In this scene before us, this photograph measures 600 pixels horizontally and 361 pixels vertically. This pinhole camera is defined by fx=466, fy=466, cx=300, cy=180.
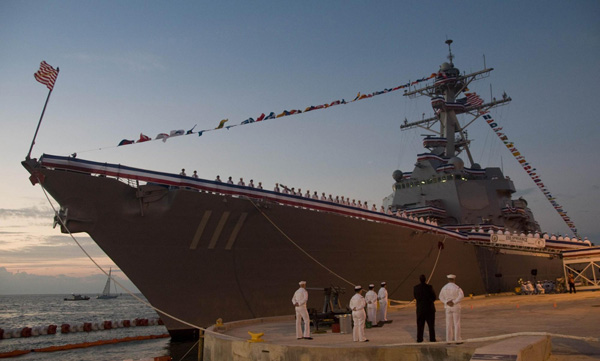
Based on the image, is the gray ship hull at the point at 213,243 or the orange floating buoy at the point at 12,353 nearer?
the gray ship hull at the point at 213,243

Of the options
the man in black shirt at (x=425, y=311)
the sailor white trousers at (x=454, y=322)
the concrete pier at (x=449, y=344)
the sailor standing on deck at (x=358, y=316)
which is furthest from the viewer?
the sailor standing on deck at (x=358, y=316)

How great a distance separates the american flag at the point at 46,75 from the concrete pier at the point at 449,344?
8219 millimetres

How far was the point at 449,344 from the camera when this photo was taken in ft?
23.4

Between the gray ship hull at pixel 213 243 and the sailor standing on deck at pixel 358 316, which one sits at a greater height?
the gray ship hull at pixel 213 243

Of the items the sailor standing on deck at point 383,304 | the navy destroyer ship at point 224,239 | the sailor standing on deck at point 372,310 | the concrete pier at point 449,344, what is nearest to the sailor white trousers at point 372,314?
the sailor standing on deck at point 372,310

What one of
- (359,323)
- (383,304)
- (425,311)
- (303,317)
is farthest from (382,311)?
(425,311)

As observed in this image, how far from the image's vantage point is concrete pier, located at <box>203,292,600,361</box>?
19.8 feet

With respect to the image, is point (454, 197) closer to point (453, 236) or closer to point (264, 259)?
point (453, 236)

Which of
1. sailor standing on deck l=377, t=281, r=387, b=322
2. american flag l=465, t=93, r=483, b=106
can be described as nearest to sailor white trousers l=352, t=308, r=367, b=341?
sailor standing on deck l=377, t=281, r=387, b=322

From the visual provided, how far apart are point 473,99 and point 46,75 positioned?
85.3 feet

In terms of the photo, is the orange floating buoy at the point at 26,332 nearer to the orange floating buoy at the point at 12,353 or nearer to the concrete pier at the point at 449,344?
the orange floating buoy at the point at 12,353

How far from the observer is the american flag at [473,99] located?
1213 inches

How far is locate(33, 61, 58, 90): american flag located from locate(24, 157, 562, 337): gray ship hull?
7.67 ft

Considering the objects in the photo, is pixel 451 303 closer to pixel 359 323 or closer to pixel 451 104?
pixel 359 323
